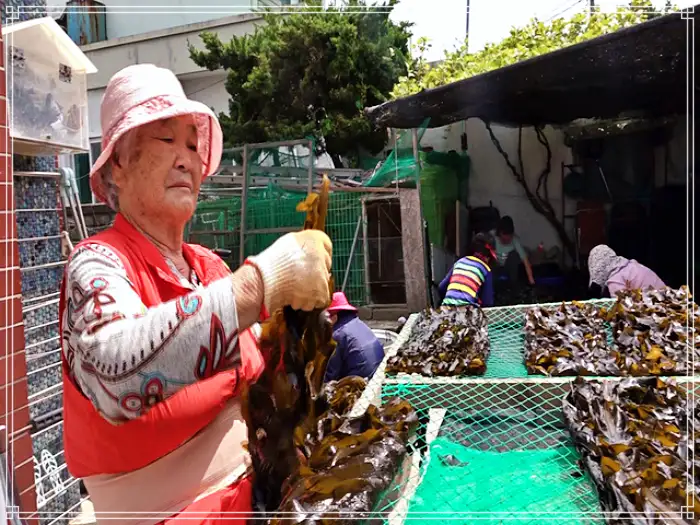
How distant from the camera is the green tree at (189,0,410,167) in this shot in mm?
10750

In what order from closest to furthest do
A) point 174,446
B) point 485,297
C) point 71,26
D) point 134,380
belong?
1. point 134,380
2. point 174,446
3. point 485,297
4. point 71,26

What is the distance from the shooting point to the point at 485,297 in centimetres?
494

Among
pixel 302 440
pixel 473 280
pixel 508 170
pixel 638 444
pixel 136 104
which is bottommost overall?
pixel 638 444

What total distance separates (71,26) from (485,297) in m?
8.96

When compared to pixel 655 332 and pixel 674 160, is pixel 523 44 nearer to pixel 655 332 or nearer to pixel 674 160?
pixel 674 160

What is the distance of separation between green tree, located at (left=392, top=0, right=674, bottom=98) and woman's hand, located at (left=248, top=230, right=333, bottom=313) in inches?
216

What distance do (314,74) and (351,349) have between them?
9.16 m

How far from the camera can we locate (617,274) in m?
4.39

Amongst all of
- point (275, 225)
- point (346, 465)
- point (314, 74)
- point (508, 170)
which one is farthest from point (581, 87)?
point (314, 74)

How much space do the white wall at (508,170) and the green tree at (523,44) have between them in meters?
1.24

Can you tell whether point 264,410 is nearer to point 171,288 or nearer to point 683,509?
point 171,288

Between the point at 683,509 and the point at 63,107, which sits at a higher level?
the point at 63,107

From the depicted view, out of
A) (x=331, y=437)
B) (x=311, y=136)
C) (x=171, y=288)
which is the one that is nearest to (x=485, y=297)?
(x=331, y=437)

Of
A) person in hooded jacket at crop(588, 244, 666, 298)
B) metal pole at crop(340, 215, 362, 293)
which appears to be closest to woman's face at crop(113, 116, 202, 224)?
person in hooded jacket at crop(588, 244, 666, 298)
